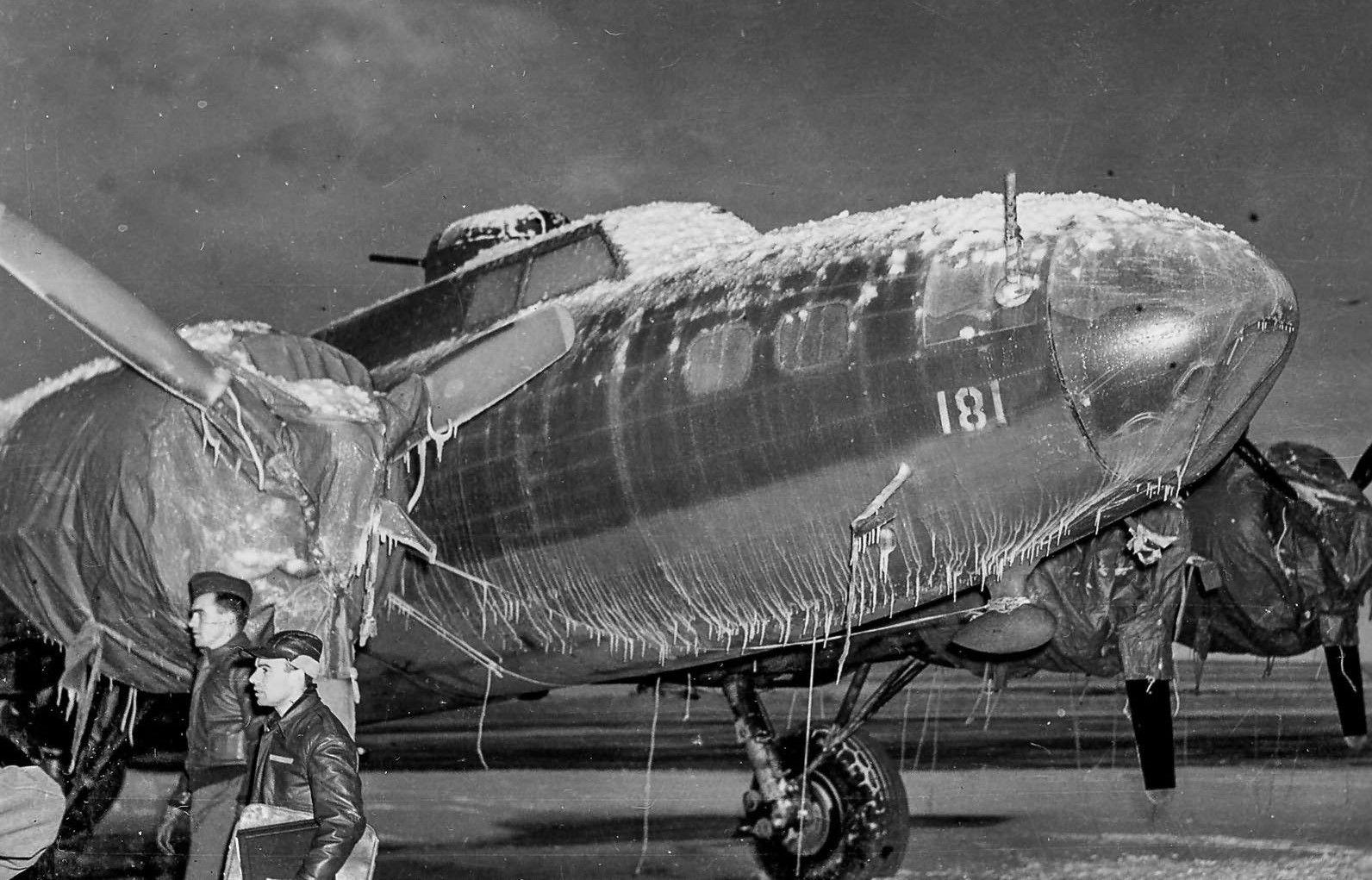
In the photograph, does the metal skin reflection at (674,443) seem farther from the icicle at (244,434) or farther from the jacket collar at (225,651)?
the jacket collar at (225,651)

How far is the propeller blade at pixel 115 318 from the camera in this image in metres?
4.73

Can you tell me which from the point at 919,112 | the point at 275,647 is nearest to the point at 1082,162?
the point at 919,112

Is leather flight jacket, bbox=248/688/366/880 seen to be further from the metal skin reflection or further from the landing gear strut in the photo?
the landing gear strut

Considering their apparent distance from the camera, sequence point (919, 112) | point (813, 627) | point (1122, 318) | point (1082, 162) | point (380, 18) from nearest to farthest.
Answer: point (1122, 318) → point (813, 627) → point (380, 18) → point (919, 112) → point (1082, 162)

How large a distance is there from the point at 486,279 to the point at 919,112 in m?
7.44

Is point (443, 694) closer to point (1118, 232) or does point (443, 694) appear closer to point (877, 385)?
point (877, 385)

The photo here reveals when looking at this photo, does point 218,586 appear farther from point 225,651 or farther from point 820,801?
point 820,801

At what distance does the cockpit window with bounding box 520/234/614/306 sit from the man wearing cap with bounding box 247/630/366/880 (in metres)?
2.64

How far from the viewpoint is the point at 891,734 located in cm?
2494

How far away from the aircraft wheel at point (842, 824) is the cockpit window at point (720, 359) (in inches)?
118

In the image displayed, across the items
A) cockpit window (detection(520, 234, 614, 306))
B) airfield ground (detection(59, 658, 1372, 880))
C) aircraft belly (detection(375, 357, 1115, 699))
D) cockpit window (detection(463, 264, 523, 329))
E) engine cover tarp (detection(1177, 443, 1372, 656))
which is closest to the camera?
aircraft belly (detection(375, 357, 1115, 699))

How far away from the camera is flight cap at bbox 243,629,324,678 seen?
3963mm

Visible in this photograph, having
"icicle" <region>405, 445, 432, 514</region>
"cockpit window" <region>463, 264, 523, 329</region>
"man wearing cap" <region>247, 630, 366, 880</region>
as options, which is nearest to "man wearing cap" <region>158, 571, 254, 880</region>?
"man wearing cap" <region>247, 630, 366, 880</region>

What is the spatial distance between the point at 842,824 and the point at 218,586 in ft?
13.3
